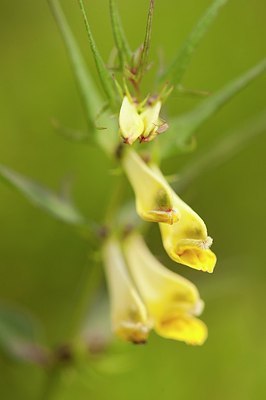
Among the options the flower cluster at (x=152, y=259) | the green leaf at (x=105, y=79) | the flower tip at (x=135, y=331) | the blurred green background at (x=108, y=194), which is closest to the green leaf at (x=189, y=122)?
the flower cluster at (x=152, y=259)

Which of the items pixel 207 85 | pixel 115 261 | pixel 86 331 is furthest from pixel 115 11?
pixel 207 85

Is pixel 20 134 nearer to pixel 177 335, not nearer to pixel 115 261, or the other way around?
pixel 115 261

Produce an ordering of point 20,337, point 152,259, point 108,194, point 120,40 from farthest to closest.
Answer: point 108,194, point 20,337, point 152,259, point 120,40

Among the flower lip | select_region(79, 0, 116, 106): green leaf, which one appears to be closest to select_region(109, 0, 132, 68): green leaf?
select_region(79, 0, 116, 106): green leaf

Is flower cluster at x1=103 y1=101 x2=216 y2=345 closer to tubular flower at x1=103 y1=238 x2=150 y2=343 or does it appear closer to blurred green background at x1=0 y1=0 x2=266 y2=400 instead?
tubular flower at x1=103 y1=238 x2=150 y2=343

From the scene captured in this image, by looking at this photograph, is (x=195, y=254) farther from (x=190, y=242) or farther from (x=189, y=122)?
(x=189, y=122)

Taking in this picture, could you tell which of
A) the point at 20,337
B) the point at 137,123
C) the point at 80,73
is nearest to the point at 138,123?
the point at 137,123

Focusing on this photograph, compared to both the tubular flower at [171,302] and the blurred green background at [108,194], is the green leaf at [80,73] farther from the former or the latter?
the blurred green background at [108,194]
